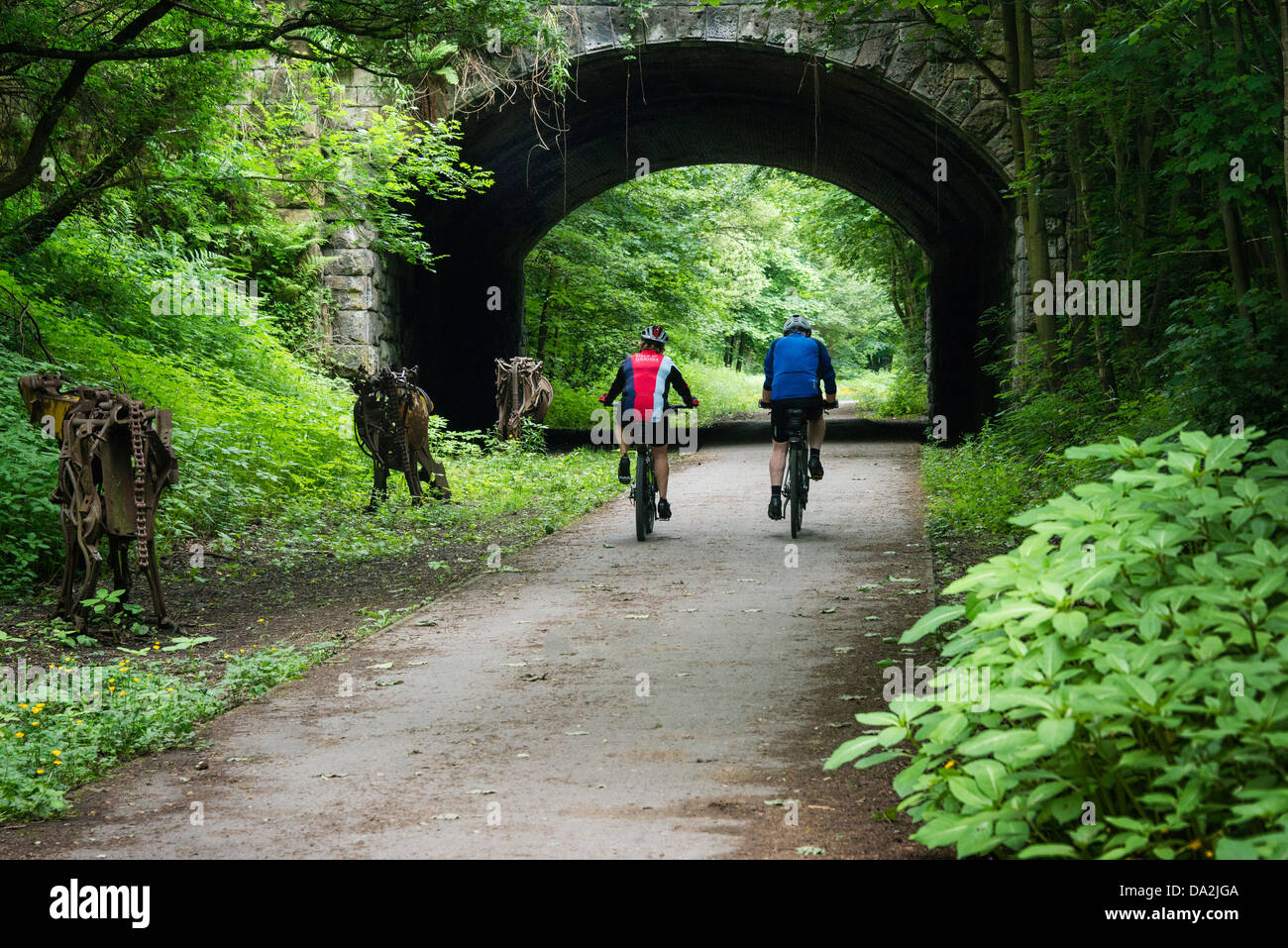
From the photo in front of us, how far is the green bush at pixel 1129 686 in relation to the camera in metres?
2.88

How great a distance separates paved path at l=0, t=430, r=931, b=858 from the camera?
151 inches

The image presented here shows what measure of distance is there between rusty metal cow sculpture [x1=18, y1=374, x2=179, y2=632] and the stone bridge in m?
9.02

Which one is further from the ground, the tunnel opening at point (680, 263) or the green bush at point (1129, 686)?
the tunnel opening at point (680, 263)

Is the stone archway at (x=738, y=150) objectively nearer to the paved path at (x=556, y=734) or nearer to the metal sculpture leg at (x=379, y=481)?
the metal sculpture leg at (x=379, y=481)

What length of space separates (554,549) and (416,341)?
9.97 m

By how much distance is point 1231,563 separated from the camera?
11.3 ft

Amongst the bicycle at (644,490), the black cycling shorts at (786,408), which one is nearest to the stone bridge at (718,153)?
the black cycling shorts at (786,408)

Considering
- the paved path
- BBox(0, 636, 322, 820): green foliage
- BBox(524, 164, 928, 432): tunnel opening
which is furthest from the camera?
BBox(524, 164, 928, 432): tunnel opening

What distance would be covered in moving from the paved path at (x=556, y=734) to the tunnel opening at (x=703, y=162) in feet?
32.0

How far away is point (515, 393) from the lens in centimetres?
1966

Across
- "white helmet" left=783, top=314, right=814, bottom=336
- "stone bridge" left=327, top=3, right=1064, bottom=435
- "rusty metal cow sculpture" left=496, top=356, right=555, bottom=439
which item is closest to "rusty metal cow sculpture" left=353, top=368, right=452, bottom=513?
"white helmet" left=783, top=314, right=814, bottom=336

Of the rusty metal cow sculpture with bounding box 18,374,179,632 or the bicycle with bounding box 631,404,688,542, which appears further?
the bicycle with bounding box 631,404,688,542

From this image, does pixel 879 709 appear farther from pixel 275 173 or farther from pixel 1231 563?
pixel 275 173

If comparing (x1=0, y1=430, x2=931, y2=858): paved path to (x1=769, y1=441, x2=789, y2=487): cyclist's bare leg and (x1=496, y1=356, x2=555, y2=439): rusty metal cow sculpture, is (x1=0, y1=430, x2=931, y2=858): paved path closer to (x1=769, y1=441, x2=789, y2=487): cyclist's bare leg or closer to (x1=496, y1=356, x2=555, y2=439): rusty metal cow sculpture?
(x1=769, y1=441, x2=789, y2=487): cyclist's bare leg
